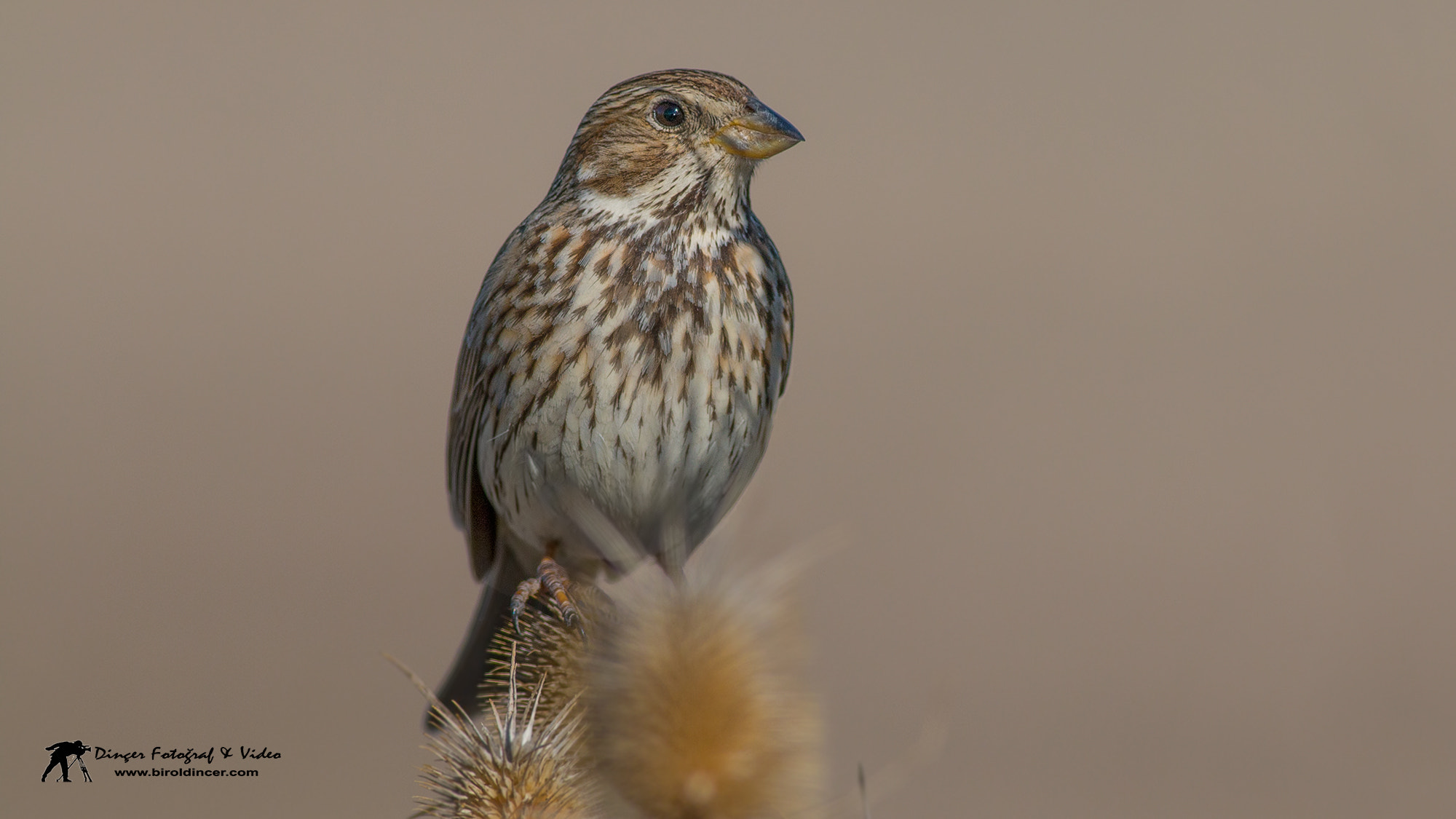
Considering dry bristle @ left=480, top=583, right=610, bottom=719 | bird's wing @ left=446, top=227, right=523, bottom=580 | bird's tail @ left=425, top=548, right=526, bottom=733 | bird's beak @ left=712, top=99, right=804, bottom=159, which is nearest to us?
dry bristle @ left=480, top=583, right=610, bottom=719

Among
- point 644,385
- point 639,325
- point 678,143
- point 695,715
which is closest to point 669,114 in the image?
point 678,143

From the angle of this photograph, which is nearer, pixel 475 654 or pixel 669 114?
pixel 669 114

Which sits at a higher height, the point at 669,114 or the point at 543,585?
the point at 669,114

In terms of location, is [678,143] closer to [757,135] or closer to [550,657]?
[757,135]

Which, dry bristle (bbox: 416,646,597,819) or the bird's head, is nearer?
dry bristle (bbox: 416,646,597,819)

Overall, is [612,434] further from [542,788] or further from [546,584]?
[542,788]

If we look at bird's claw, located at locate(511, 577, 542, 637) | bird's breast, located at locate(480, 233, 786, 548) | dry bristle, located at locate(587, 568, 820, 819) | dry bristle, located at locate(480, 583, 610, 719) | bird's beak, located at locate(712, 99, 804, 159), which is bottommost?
dry bristle, located at locate(587, 568, 820, 819)

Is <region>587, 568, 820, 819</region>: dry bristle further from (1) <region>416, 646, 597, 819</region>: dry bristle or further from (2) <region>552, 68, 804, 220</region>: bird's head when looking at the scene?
(2) <region>552, 68, 804, 220</region>: bird's head

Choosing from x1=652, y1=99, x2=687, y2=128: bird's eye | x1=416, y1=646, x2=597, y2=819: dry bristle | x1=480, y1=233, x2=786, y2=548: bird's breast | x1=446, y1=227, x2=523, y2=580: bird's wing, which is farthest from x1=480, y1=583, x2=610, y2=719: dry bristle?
x1=652, y1=99, x2=687, y2=128: bird's eye

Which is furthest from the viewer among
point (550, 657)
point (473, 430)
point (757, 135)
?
point (473, 430)
